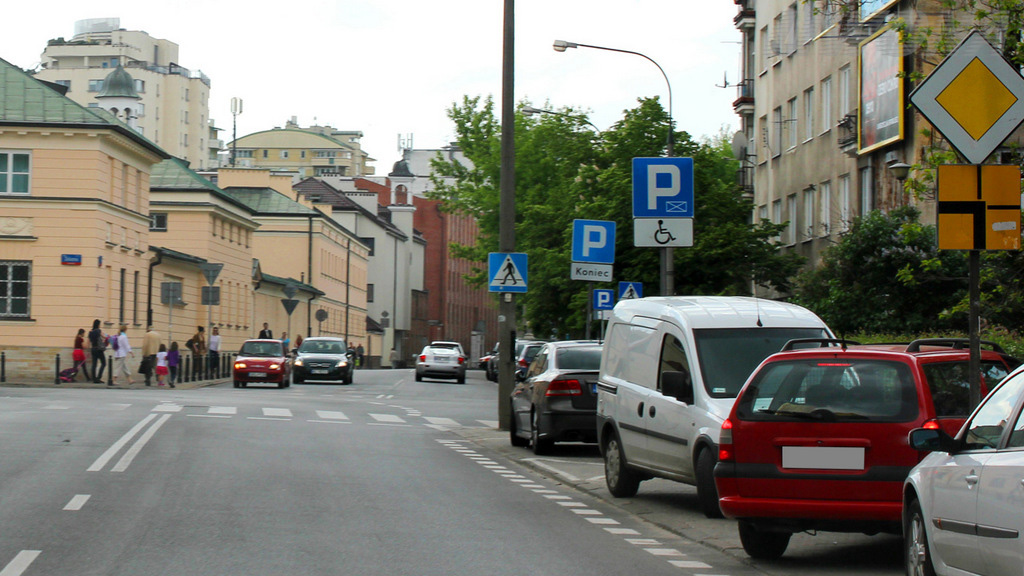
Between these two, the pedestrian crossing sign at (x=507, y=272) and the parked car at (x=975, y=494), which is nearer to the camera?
the parked car at (x=975, y=494)

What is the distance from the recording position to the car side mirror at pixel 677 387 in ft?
37.8

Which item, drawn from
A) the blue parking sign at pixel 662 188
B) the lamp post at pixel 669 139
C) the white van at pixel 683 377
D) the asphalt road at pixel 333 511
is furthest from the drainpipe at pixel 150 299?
the white van at pixel 683 377

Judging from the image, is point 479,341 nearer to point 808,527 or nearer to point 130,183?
point 130,183

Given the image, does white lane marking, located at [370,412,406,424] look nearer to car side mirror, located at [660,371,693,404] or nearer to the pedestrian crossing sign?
→ the pedestrian crossing sign

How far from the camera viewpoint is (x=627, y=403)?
44.7 feet

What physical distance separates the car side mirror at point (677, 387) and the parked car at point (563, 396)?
6513 millimetres

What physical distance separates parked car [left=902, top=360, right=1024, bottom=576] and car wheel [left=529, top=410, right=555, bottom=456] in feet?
36.3

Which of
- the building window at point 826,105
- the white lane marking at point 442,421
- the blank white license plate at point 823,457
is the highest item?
the building window at point 826,105

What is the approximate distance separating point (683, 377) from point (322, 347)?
4077cm

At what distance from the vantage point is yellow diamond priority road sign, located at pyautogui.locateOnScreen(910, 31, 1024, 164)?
9.34 metres

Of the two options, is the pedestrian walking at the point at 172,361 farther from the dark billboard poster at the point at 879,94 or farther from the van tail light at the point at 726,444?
the van tail light at the point at 726,444

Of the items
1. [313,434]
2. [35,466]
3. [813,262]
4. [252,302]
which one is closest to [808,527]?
[35,466]

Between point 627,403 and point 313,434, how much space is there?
364 inches

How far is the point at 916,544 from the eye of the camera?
792cm
